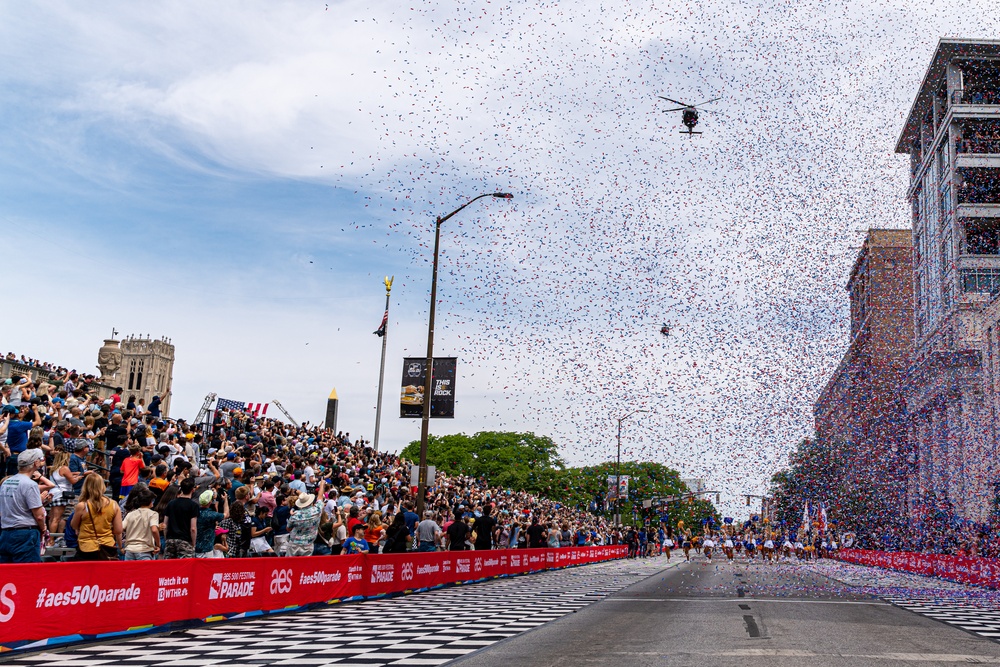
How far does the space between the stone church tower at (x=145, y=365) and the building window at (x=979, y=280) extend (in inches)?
5601

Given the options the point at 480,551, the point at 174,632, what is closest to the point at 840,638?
the point at 174,632

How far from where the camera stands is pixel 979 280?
66.2 meters

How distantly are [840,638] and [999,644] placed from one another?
6.19 feet

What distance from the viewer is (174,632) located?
12.0 metres

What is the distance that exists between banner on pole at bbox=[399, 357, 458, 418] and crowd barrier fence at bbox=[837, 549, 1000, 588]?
53.1 feet

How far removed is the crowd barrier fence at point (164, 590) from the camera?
967 centimetres

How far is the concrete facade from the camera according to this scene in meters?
58.2

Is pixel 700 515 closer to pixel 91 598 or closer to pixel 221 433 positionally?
pixel 221 433

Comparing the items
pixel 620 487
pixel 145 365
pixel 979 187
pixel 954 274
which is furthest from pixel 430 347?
pixel 145 365

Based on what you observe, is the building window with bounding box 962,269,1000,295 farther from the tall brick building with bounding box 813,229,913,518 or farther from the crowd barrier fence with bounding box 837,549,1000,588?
the crowd barrier fence with bounding box 837,549,1000,588

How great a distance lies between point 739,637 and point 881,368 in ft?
234

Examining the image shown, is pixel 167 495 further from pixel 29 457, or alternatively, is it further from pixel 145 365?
pixel 145 365

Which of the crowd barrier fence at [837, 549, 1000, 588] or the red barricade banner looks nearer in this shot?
the red barricade banner

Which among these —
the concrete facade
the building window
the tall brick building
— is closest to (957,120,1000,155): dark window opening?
the concrete facade
